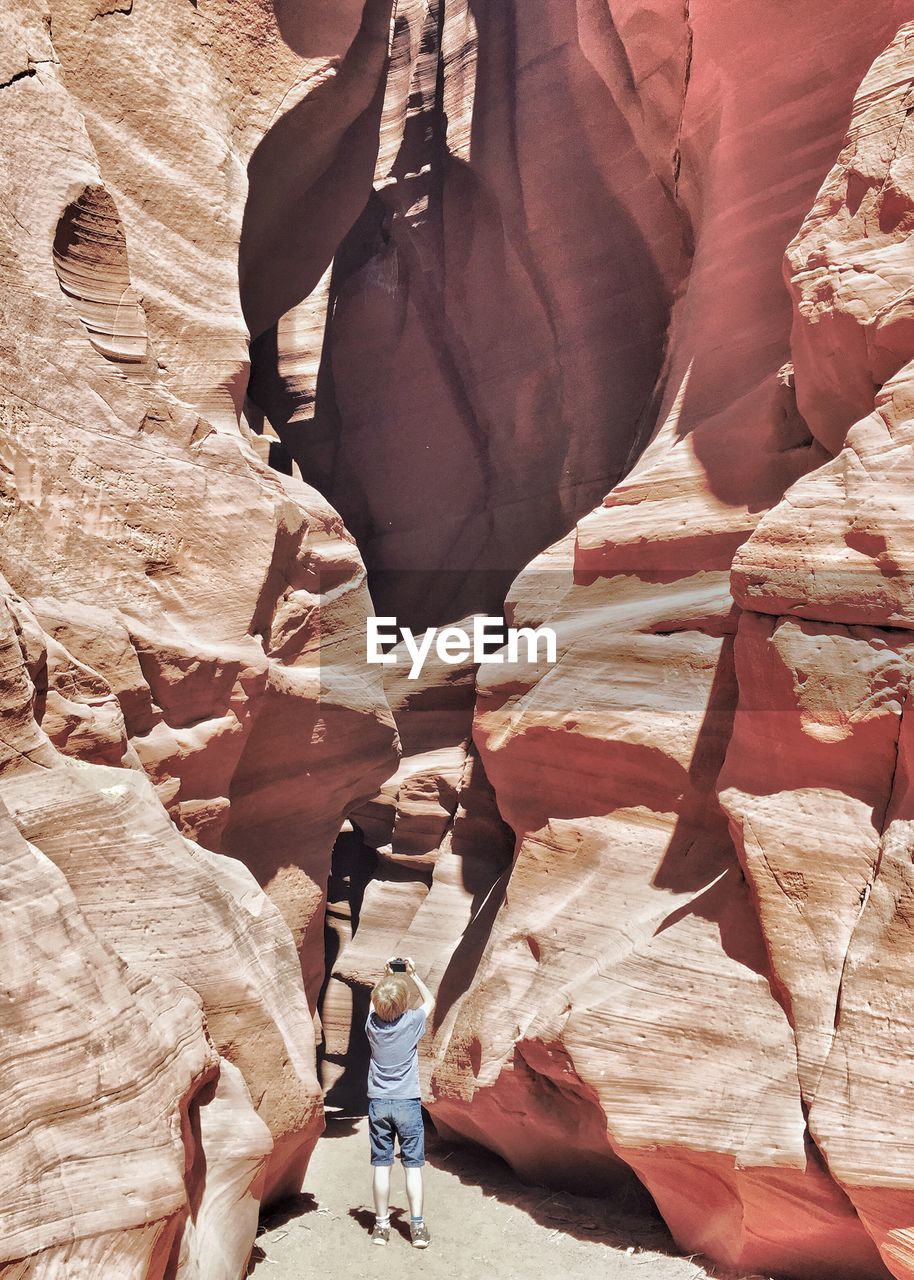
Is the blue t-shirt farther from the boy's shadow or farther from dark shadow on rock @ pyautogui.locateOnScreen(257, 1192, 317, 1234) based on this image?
dark shadow on rock @ pyautogui.locateOnScreen(257, 1192, 317, 1234)

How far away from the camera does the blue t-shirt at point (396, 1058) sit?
4.91 m

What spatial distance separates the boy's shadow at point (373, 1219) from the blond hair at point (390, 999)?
1.04 metres

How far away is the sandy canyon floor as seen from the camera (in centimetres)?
471

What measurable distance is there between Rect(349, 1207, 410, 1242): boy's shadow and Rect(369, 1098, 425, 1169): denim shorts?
1.37 feet

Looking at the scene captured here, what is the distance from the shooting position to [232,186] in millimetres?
6734

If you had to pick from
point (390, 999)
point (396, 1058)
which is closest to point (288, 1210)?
point (396, 1058)

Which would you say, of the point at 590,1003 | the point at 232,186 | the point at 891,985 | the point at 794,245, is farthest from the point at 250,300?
the point at 891,985

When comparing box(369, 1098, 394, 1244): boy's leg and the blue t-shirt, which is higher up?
the blue t-shirt

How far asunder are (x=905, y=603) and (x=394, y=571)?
810 centimetres

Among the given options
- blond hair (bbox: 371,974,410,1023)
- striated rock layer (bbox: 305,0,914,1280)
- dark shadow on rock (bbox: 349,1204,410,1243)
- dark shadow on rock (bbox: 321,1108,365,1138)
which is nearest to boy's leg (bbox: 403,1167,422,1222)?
dark shadow on rock (bbox: 349,1204,410,1243)

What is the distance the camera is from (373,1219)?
5238mm

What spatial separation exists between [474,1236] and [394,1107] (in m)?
0.87

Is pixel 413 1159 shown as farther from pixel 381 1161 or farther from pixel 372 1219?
pixel 372 1219

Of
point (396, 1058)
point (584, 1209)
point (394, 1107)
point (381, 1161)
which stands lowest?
point (584, 1209)
